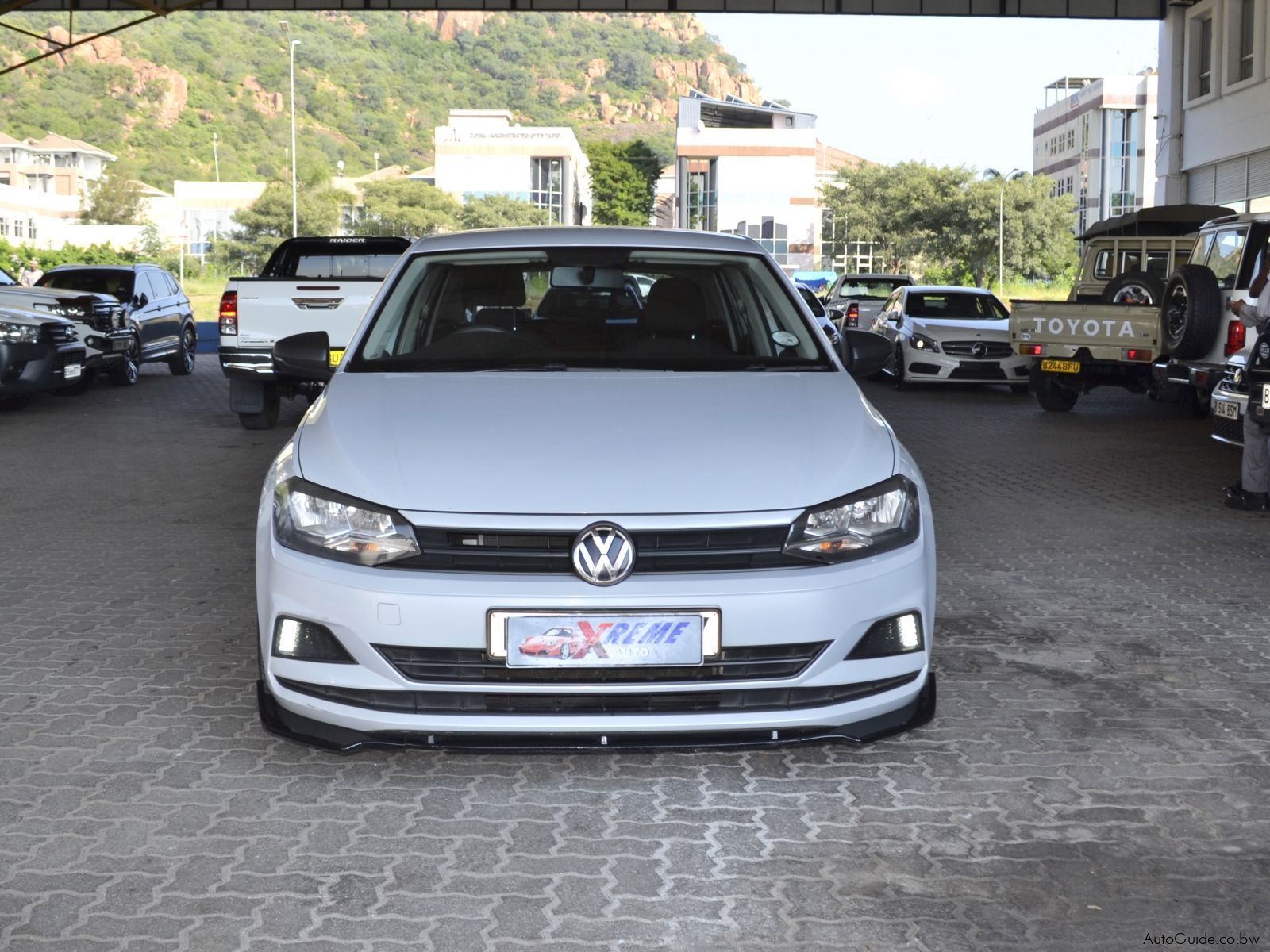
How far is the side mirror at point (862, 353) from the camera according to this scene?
18.0ft

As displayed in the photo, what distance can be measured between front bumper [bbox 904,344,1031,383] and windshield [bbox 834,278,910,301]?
25.9 ft

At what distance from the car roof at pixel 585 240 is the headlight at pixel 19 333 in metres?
10.5

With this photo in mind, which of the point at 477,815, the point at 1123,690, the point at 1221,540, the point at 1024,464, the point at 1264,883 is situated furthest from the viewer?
the point at 1024,464

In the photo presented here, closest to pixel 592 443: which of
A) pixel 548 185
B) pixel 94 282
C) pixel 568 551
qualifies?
pixel 568 551

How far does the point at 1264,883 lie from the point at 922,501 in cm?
130

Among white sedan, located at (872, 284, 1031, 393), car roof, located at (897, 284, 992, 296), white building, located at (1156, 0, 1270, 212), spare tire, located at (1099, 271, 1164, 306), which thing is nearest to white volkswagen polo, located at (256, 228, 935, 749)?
spare tire, located at (1099, 271, 1164, 306)

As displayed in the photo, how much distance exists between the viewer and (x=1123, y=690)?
16.6 ft

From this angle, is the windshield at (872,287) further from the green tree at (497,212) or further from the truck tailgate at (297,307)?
the green tree at (497,212)

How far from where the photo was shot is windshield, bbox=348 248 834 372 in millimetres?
4934

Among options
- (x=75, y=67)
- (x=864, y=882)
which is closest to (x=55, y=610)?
(x=864, y=882)

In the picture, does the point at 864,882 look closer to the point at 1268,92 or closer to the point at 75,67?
the point at 1268,92

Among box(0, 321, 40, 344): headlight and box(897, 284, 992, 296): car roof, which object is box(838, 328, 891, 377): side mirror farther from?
box(897, 284, 992, 296): car roof

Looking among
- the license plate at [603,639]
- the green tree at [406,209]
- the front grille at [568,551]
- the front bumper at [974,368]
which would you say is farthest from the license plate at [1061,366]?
the green tree at [406,209]

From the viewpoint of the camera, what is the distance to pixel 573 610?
141 inches
